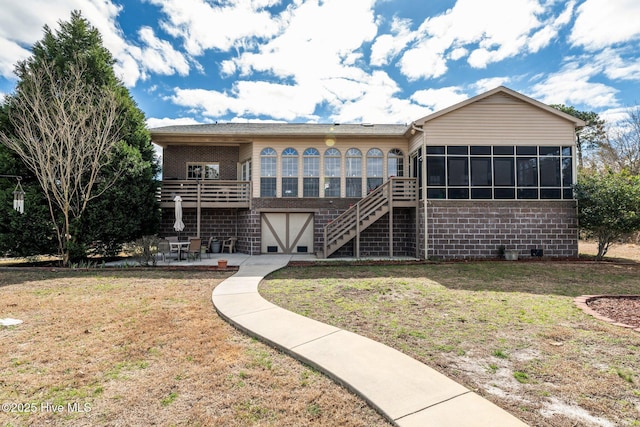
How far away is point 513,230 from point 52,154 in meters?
18.3

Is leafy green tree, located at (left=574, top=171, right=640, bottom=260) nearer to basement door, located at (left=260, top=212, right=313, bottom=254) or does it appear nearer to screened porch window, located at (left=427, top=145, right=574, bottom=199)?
screened porch window, located at (left=427, top=145, right=574, bottom=199)

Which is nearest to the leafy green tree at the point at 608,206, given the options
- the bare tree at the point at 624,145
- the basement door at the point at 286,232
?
the basement door at the point at 286,232

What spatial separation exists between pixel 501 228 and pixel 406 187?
4.29 m

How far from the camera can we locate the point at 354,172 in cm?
1518

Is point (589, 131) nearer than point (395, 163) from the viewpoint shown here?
No

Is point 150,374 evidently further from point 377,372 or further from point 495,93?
point 495,93

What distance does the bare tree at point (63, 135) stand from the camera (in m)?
11.3

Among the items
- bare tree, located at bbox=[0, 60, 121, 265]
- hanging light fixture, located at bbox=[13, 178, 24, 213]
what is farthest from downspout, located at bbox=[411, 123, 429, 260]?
hanging light fixture, located at bbox=[13, 178, 24, 213]

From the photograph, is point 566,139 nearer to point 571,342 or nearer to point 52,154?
point 571,342

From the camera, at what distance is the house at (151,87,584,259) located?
1315 centimetres

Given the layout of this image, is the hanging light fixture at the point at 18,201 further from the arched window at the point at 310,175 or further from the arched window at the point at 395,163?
the arched window at the point at 395,163

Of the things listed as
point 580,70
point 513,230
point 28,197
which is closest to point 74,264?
point 28,197

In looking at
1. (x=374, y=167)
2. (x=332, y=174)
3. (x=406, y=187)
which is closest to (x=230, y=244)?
(x=332, y=174)

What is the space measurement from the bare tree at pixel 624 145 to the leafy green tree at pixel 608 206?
17897 millimetres
